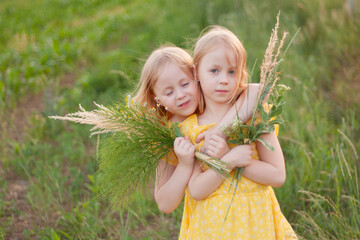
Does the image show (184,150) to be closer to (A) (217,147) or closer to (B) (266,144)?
(A) (217,147)

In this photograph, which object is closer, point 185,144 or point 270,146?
point 270,146

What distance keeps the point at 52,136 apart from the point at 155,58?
117 inches

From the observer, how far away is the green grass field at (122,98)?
2.88 m

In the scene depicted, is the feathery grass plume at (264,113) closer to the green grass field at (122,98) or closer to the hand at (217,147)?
the hand at (217,147)

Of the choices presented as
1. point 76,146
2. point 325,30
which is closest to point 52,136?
point 76,146

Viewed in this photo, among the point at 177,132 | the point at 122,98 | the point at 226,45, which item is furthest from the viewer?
the point at 122,98

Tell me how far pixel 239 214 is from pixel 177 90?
648 mm

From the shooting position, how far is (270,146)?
1.61 meters

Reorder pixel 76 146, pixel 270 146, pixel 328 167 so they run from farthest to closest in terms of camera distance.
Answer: pixel 76 146 < pixel 328 167 < pixel 270 146

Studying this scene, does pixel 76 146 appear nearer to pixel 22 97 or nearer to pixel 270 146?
pixel 22 97


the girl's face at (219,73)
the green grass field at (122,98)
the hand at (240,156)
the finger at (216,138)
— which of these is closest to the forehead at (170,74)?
the girl's face at (219,73)

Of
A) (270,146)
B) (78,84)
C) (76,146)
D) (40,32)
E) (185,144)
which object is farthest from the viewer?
(40,32)

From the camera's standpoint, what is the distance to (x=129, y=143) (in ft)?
5.98

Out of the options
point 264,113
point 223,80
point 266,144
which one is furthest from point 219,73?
point 266,144
